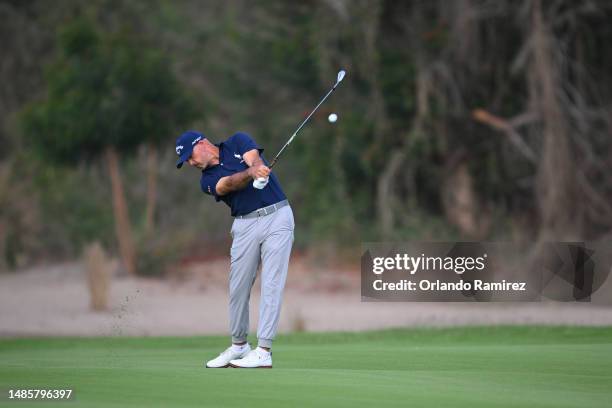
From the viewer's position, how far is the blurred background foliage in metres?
21.4

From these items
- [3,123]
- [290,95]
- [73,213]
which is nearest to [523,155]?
[290,95]

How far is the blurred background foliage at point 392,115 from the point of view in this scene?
21422mm

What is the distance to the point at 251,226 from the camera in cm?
879

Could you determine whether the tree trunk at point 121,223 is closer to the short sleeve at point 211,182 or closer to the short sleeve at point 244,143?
the short sleeve at point 211,182

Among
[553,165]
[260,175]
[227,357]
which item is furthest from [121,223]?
[260,175]

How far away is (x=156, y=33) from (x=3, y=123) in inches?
232

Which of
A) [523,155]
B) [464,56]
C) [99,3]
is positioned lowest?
[523,155]

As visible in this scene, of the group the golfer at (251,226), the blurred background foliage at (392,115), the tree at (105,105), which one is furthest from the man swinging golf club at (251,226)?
the tree at (105,105)

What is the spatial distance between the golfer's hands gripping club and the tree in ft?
50.9

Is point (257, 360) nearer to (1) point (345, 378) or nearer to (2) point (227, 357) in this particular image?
(2) point (227, 357)

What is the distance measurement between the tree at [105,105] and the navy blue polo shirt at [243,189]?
1495cm

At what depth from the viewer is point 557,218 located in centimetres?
2061

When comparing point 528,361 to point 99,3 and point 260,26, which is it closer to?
point 260,26

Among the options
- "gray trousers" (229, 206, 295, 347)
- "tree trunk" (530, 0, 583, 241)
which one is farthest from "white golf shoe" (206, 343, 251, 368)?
"tree trunk" (530, 0, 583, 241)
